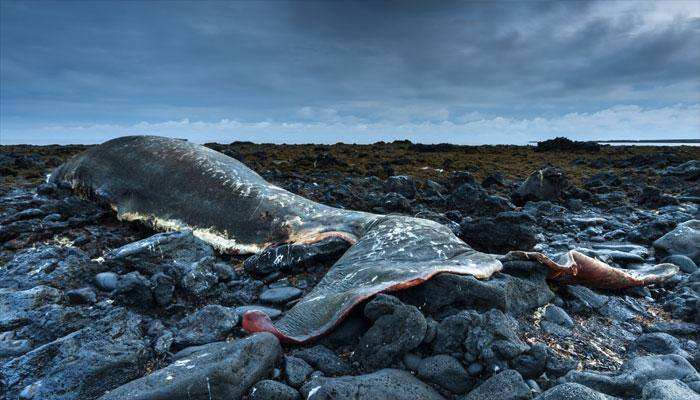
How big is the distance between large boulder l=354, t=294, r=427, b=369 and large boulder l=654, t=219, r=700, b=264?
13.1 feet

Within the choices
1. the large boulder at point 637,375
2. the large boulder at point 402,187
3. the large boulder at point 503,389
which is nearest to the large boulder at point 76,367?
the large boulder at point 503,389

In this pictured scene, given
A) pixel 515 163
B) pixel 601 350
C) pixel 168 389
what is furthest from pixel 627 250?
pixel 515 163

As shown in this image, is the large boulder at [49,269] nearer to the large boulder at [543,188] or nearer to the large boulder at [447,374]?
the large boulder at [447,374]

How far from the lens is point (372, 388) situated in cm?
248

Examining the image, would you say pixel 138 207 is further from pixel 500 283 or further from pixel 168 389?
pixel 500 283

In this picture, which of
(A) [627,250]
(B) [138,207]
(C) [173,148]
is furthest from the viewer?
(C) [173,148]

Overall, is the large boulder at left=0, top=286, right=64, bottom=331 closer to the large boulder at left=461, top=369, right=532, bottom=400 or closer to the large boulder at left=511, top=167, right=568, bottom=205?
the large boulder at left=461, top=369, right=532, bottom=400

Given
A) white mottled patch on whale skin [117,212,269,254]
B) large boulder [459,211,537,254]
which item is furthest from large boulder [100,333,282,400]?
large boulder [459,211,537,254]

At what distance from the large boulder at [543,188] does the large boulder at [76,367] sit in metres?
8.23

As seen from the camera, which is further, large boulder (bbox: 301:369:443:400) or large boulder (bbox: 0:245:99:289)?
large boulder (bbox: 0:245:99:289)

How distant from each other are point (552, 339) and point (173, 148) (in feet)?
18.3

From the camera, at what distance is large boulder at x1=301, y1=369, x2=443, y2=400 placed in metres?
2.42

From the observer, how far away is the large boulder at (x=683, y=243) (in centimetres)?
515

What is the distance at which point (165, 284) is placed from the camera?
12.4ft
